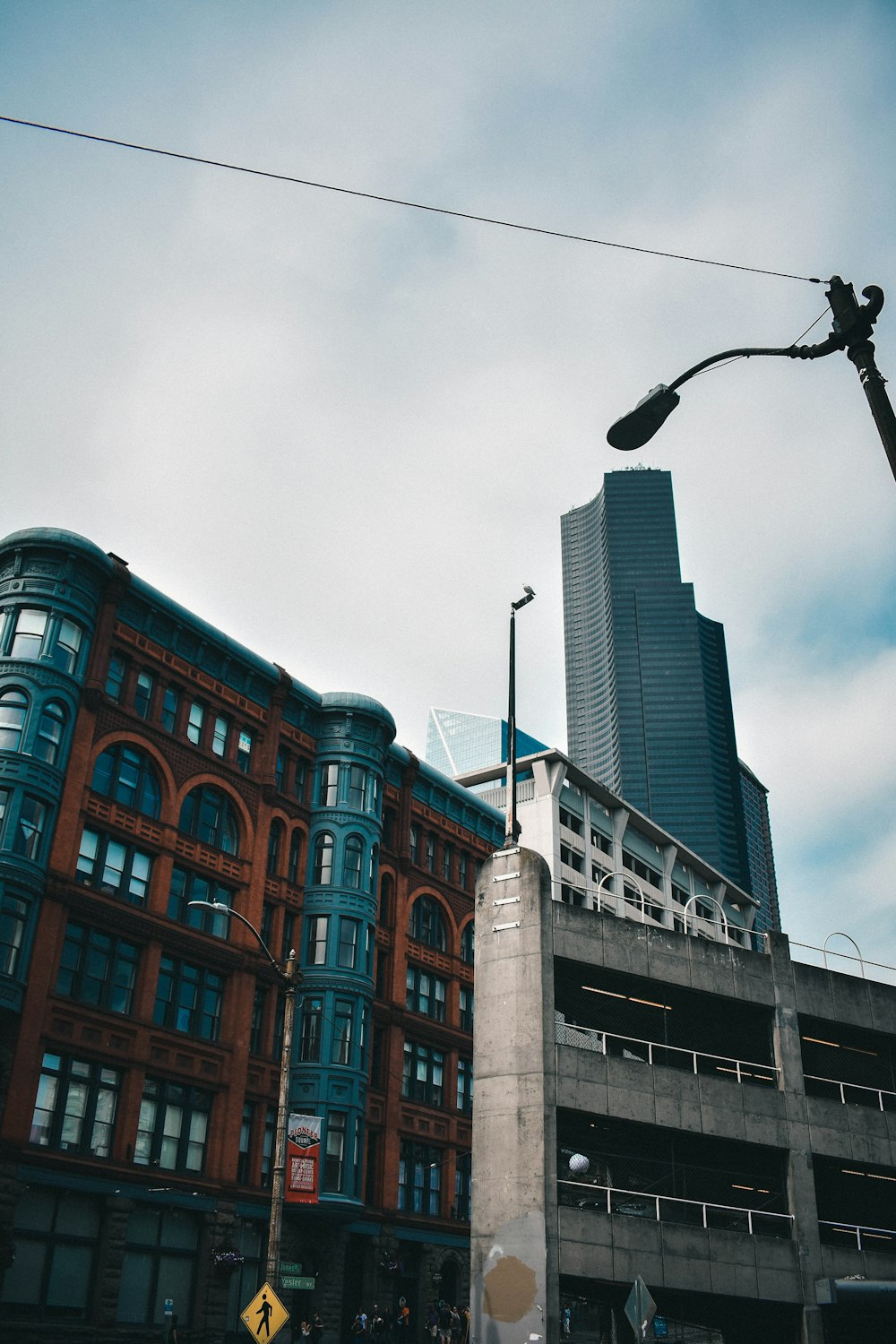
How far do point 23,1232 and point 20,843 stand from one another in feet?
37.7

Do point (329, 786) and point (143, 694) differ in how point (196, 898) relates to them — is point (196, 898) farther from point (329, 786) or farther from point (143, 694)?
point (329, 786)

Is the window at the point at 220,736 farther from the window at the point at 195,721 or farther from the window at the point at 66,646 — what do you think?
the window at the point at 66,646

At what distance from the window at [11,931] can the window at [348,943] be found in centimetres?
1512

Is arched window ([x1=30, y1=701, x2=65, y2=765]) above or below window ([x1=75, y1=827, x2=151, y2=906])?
above

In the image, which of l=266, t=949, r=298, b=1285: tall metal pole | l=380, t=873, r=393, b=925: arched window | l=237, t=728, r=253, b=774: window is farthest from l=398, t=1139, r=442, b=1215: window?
l=266, t=949, r=298, b=1285: tall metal pole

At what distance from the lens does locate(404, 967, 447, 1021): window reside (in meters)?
52.7

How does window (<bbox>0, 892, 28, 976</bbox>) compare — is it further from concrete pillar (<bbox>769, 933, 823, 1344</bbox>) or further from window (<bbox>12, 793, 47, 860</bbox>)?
concrete pillar (<bbox>769, 933, 823, 1344</bbox>)

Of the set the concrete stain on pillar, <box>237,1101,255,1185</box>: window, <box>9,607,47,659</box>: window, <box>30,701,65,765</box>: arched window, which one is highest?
<box>9,607,47,659</box>: window

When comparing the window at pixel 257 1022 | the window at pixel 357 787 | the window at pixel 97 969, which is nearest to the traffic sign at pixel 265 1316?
the window at pixel 97 969

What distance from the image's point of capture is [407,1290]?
158ft

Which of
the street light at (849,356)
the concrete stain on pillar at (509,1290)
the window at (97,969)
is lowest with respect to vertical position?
the concrete stain on pillar at (509,1290)

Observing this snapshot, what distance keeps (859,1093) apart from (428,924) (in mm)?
25782

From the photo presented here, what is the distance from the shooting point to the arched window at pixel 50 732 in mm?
37688

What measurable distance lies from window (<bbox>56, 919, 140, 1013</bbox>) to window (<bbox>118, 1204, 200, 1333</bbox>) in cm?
671
